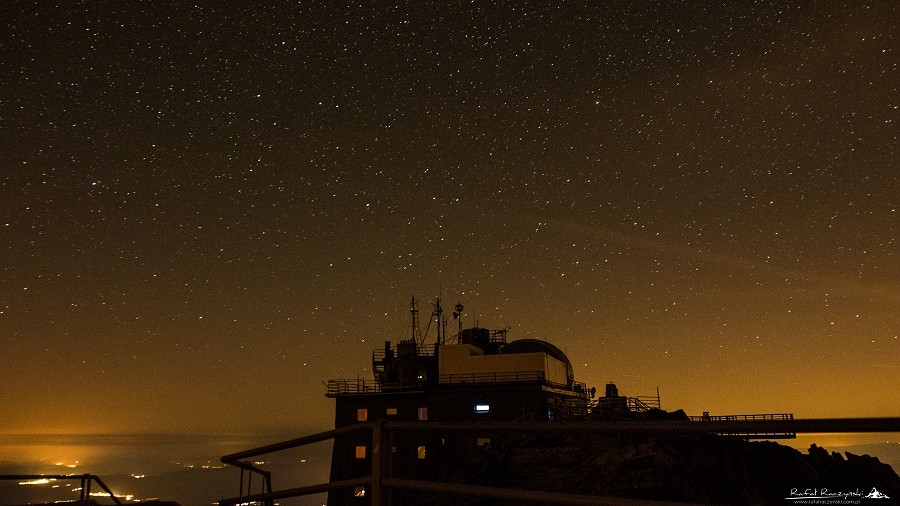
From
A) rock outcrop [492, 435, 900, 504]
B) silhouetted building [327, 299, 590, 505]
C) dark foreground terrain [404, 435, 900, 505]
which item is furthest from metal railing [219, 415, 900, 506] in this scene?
silhouetted building [327, 299, 590, 505]

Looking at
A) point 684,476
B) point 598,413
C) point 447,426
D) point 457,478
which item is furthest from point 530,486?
point 447,426

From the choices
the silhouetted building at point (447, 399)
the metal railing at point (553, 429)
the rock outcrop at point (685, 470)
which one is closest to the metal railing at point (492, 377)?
the silhouetted building at point (447, 399)

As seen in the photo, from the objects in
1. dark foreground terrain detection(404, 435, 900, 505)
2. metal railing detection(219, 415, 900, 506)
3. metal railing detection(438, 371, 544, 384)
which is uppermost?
metal railing detection(438, 371, 544, 384)

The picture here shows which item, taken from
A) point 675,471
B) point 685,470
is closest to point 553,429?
point 675,471

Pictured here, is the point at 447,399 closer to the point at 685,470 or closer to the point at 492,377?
the point at 492,377

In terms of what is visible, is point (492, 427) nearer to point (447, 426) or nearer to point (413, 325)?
point (447, 426)

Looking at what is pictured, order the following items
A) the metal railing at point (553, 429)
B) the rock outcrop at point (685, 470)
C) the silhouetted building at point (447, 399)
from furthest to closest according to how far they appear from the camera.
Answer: the silhouetted building at point (447, 399) < the rock outcrop at point (685, 470) < the metal railing at point (553, 429)

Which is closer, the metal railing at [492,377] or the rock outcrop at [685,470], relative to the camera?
the rock outcrop at [685,470]

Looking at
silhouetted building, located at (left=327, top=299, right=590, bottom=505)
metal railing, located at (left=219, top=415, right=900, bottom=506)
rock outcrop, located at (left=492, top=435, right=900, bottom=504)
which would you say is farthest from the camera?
silhouetted building, located at (left=327, top=299, right=590, bottom=505)

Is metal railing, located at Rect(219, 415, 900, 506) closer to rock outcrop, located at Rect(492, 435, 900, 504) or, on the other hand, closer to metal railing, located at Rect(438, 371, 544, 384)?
rock outcrop, located at Rect(492, 435, 900, 504)

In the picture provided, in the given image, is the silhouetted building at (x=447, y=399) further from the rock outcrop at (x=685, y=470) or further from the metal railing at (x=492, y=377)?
the rock outcrop at (x=685, y=470)

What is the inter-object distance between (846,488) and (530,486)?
24949mm

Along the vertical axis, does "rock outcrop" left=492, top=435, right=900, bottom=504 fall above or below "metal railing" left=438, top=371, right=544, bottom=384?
below

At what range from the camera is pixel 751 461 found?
38219mm
